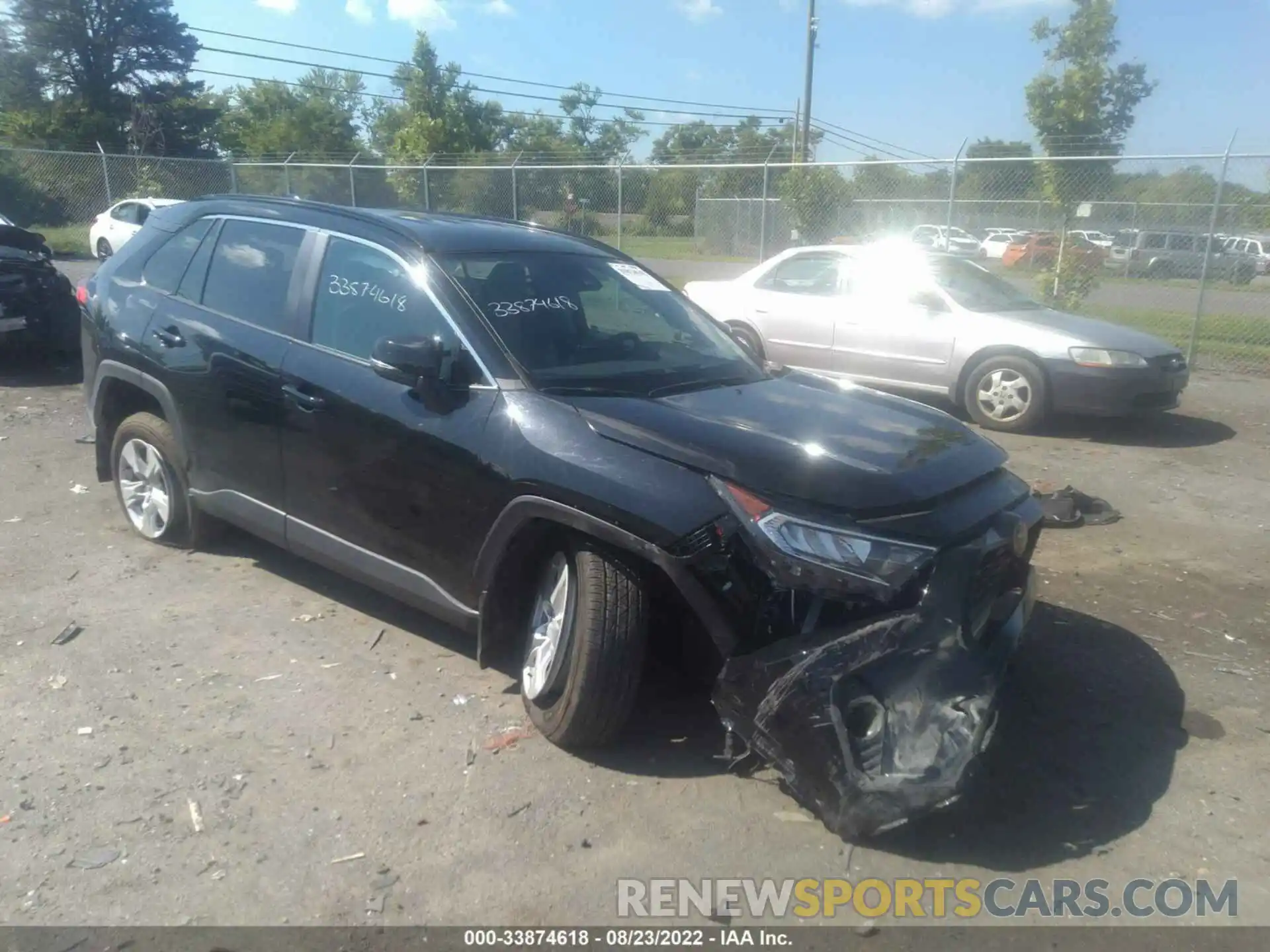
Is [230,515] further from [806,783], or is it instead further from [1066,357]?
[1066,357]

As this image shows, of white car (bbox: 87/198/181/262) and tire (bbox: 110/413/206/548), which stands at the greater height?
white car (bbox: 87/198/181/262)

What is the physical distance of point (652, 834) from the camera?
323 cm

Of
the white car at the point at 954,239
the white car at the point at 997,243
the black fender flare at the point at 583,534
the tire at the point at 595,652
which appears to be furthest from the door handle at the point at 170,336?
the white car at the point at 997,243

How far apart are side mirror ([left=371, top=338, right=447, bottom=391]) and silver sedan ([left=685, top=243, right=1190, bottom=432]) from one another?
205 inches

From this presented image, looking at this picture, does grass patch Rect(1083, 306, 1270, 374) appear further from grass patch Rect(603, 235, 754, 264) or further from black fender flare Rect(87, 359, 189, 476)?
black fender flare Rect(87, 359, 189, 476)

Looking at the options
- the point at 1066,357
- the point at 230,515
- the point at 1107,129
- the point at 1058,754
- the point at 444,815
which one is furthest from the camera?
the point at 1107,129

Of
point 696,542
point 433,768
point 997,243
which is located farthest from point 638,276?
point 997,243

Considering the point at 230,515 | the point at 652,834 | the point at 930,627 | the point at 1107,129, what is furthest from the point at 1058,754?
the point at 1107,129

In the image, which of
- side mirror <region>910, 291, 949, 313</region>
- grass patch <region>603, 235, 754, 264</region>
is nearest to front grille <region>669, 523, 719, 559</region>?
side mirror <region>910, 291, 949, 313</region>

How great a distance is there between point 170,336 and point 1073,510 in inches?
208

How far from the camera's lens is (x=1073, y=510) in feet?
21.0

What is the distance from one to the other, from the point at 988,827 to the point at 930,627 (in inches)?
27.9

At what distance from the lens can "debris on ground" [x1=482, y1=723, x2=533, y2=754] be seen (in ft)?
12.2

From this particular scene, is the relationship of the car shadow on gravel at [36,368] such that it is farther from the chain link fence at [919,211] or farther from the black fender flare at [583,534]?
the black fender flare at [583,534]
